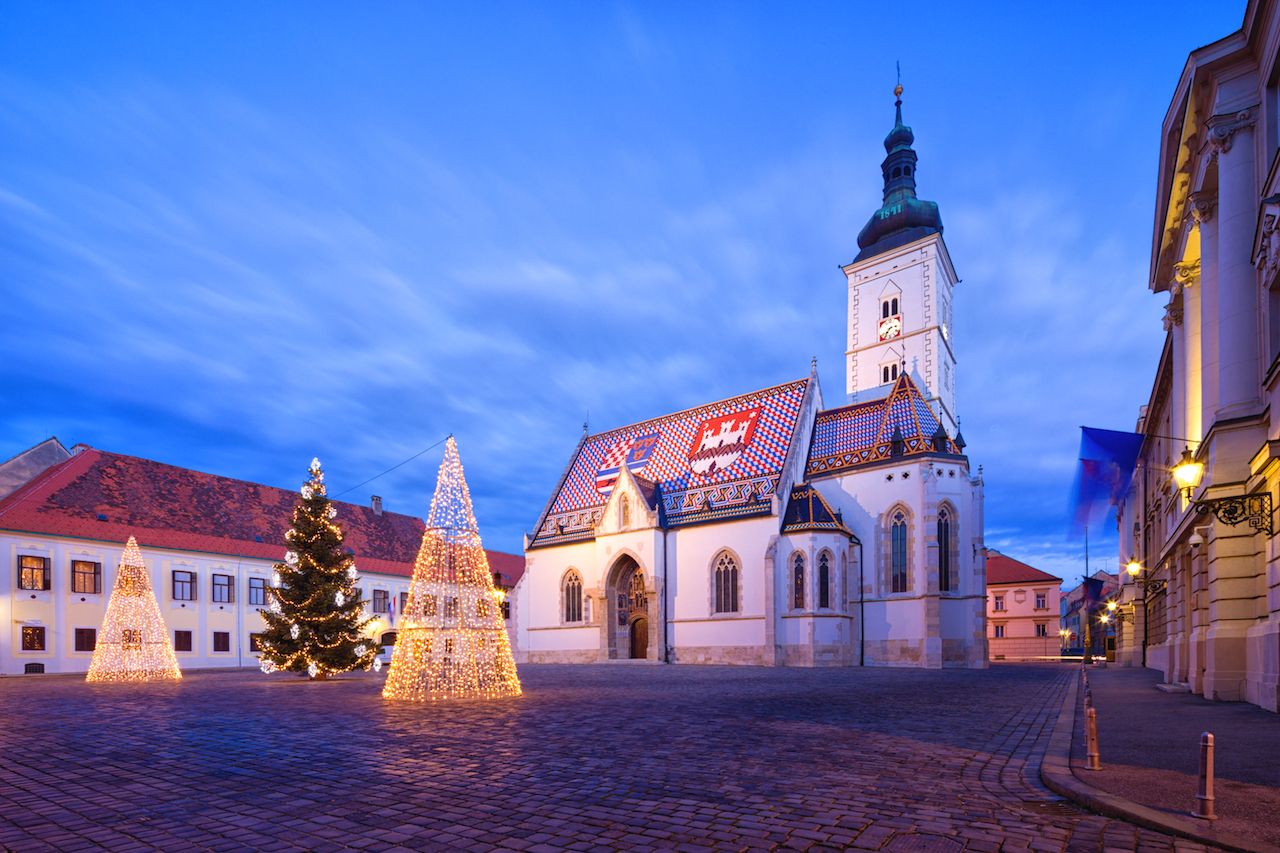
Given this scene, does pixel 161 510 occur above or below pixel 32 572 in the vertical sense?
above

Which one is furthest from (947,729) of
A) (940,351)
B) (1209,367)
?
(940,351)

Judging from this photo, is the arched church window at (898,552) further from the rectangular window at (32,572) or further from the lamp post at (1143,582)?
the rectangular window at (32,572)

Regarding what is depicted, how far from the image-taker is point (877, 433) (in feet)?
128

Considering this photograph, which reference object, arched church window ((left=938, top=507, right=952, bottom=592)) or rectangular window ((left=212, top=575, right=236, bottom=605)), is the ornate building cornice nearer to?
arched church window ((left=938, top=507, right=952, bottom=592))

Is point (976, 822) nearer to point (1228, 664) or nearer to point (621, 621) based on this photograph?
point (1228, 664)

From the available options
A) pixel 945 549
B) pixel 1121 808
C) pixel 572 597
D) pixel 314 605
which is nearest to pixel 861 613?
pixel 945 549

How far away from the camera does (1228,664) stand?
43.2 feet

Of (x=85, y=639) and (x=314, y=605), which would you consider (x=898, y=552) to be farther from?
(x=85, y=639)

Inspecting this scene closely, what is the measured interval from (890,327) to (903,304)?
189cm

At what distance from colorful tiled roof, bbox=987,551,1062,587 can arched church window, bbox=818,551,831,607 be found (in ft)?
131

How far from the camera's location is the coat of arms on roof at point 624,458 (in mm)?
46656

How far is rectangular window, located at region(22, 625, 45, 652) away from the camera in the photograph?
32250mm

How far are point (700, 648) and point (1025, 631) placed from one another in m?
41.8

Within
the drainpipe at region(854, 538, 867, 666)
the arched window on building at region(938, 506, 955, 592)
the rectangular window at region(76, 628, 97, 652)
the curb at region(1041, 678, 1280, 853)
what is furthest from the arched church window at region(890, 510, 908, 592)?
the rectangular window at region(76, 628, 97, 652)
